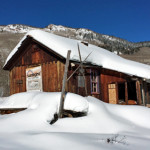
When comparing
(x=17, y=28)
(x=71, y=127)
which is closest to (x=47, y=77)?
(x=71, y=127)

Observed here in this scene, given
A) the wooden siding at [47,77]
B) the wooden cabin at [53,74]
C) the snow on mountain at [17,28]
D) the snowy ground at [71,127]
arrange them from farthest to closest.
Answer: the snow on mountain at [17,28], the wooden cabin at [53,74], the wooden siding at [47,77], the snowy ground at [71,127]

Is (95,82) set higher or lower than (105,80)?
lower

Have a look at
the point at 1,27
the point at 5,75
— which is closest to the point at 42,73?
the point at 5,75

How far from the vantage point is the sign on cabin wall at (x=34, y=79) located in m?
13.1

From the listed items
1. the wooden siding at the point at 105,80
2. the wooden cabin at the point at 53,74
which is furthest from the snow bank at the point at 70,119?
the wooden siding at the point at 105,80

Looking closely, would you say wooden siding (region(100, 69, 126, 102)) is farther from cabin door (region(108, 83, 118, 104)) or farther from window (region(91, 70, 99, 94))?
window (region(91, 70, 99, 94))

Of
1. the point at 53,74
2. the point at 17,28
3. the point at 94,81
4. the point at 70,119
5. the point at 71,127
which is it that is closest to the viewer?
the point at 71,127

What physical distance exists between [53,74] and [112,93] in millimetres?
5003

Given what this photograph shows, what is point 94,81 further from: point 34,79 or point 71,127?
point 71,127

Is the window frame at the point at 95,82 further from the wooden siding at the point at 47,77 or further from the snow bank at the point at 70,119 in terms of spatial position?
the snow bank at the point at 70,119

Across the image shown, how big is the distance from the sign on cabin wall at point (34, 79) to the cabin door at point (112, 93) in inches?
212

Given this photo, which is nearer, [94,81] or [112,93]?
[94,81]

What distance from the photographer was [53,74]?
12.3 metres

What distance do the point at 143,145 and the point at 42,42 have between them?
10.1 metres
